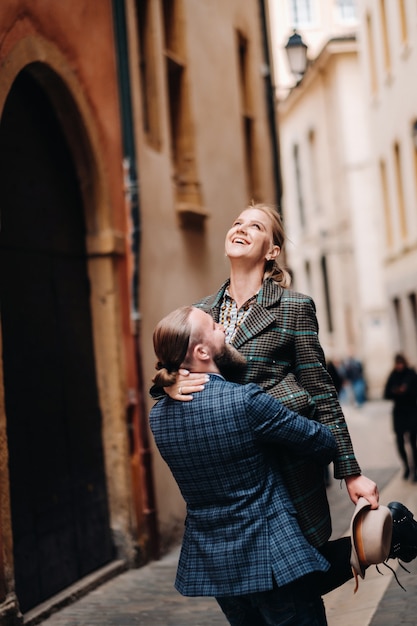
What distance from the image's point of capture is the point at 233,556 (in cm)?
393

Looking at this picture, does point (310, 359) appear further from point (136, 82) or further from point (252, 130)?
point (252, 130)

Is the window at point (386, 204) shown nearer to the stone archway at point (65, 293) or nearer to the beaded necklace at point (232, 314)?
the stone archway at point (65, 293)

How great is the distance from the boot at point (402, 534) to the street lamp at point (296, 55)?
1087cm

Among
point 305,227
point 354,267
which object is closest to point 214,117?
point 354,267

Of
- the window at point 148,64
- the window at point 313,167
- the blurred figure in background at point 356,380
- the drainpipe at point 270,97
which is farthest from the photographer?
the window at point 313,167

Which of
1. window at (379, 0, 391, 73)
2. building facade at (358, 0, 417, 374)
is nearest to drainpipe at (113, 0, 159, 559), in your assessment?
building facade at (358, 0, 417, 374)

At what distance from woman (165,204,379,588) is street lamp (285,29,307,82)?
34.0 ft

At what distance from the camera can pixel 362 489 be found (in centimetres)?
402

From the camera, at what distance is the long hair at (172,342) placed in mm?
3881

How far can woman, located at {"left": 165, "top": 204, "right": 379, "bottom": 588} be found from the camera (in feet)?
13.2

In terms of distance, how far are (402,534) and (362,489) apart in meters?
0.28

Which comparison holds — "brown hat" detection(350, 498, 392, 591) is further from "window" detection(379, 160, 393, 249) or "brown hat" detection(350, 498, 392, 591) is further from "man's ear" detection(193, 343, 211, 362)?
"window" detection(379, 160, 393, 249)

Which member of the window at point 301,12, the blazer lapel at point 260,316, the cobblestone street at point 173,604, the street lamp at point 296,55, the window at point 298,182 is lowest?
the cobblestone street at point 173,604

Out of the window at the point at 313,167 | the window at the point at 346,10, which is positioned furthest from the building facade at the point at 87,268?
the window at the point at 346,10
